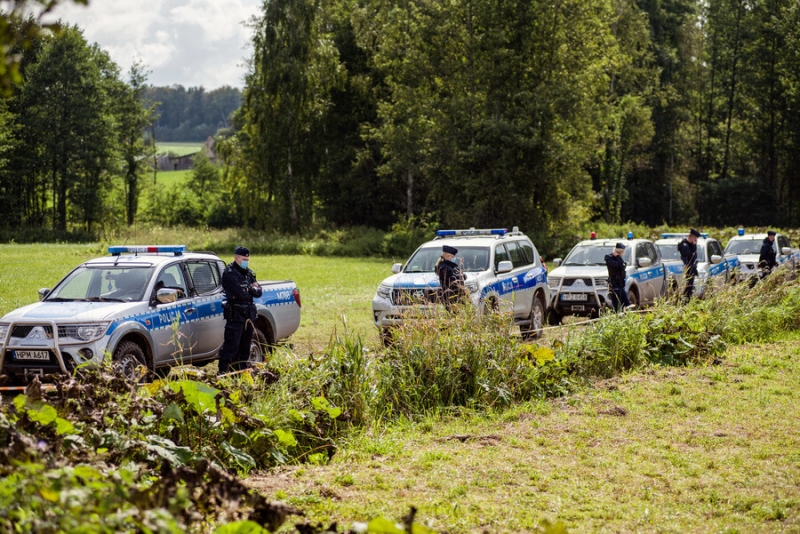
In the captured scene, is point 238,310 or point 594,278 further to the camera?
point 594,278

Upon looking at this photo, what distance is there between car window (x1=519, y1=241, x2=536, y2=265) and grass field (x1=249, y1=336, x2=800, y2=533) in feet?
22.2

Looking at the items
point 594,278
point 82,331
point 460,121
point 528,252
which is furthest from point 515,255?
point 460,121

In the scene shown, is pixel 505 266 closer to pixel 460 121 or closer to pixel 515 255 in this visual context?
pixel 515 255

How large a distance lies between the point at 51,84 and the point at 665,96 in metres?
45.2

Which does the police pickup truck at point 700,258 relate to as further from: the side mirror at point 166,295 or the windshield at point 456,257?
the side mirror at point 166,295

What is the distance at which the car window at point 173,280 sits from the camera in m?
10.7

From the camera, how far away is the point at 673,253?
21.9 meters

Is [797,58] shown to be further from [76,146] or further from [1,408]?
[1,408]

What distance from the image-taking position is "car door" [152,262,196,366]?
33.6 ft

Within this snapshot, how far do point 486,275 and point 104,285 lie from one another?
642cm

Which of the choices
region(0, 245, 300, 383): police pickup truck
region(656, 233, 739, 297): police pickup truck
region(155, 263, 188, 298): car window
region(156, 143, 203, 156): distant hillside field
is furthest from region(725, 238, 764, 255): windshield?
region(156, 143, 203, 156): distant hillside field

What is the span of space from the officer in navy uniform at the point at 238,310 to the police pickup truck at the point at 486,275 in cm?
299

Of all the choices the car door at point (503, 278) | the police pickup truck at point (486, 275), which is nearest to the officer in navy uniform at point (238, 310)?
the police pickup truck at point (486, 275)

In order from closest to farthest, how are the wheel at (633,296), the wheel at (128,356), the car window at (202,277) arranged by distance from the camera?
the wheel at (128,356) → the car window at (202,277) → the wheel at (633,296)
